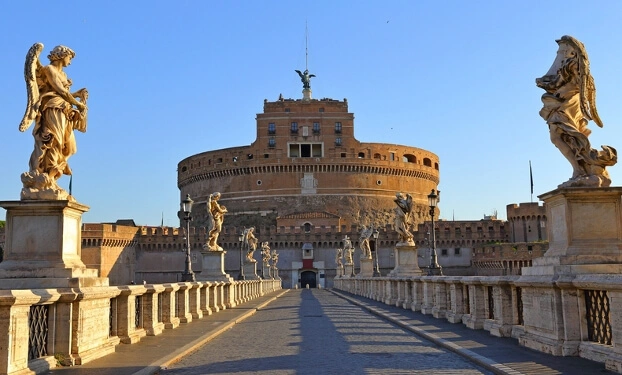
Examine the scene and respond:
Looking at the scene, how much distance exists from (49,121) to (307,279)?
224 ft

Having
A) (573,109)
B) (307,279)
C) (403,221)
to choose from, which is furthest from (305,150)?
(573,109)

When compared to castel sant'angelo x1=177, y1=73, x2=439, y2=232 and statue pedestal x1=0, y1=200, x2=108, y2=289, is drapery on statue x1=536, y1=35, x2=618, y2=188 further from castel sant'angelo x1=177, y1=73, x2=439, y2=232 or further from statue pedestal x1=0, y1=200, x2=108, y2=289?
castel sant'angelo x1=177, y1=73, x2=439, y2=232

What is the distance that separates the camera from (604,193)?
767 centimetres

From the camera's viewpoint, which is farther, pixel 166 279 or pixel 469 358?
pixel 166 279

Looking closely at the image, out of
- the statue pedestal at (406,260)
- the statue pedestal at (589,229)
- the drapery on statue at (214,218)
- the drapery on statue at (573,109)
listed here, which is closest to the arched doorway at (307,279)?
the drapery on statue at (214,218)

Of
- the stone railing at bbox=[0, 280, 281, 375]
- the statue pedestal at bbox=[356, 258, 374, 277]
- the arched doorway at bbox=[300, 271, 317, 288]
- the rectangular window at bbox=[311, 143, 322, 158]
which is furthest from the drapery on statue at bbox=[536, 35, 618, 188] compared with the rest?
the rectangular window at bbox=[311, 143, 322, 158]

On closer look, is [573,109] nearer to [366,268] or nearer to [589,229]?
[589,229]

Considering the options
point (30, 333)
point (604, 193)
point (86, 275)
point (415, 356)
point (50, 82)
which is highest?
point (50, 82)

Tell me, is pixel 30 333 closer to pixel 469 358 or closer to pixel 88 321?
pixel 88 321

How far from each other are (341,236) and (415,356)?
67185 mm

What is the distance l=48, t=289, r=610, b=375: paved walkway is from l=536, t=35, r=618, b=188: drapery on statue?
2251mm

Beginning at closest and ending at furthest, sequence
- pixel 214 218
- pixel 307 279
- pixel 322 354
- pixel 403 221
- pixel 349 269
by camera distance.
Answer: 1. pixel 322 354
2. pixel 403 221
3. pixel 214 218
4. pixel 349 269
5. pixel 307 279

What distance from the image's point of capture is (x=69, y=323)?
277 inches

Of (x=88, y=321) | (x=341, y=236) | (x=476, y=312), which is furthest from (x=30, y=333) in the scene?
(x=341, y=236)
